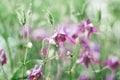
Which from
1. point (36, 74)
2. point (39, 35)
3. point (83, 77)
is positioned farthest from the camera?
point (39, 35)

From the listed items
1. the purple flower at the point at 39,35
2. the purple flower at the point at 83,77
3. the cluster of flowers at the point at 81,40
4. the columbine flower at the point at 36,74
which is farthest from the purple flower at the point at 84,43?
the purple flower at the point at 39,35

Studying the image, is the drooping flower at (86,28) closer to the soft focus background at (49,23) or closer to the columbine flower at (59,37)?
the soft focus background at (49,23)

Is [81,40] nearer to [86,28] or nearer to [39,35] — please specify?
[86,28]

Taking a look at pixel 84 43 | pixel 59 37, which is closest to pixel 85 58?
pixel 84 43

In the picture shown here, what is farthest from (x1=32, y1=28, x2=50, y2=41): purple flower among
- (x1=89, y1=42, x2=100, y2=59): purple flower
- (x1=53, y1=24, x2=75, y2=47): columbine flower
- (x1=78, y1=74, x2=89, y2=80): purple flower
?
(x1=53, y1=24, x2=75, y2=47): columbine flower

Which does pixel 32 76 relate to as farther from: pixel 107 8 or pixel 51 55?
pixel 107 8

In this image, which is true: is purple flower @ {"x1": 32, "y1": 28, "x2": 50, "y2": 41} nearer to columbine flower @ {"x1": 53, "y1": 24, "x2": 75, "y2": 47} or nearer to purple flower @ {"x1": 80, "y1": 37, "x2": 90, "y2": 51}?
purple flower @ {"x1": 80, "y1": 37, "x2": 90, "y2": 51}

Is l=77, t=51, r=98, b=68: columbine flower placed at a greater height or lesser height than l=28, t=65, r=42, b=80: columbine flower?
lesser

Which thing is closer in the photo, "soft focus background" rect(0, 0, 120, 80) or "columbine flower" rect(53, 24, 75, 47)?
"columbine flower" rect(53, 24, 75, 47)

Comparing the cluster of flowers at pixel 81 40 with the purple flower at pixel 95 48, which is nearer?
the cluster of flowers at pixel 81 40
